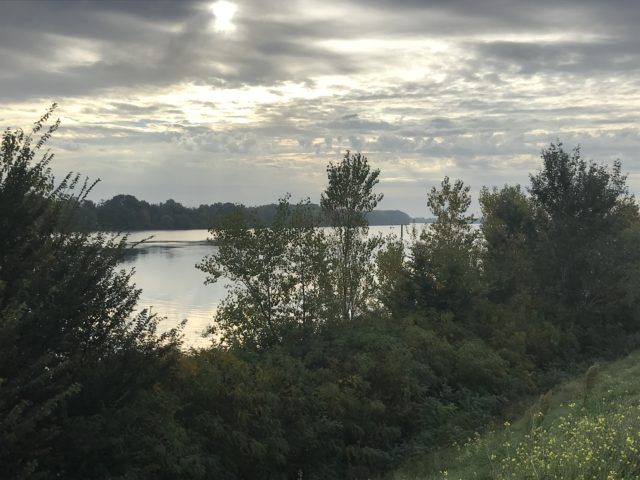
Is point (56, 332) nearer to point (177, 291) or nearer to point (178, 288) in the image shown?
point (177, 291)

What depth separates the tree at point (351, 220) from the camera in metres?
31.9

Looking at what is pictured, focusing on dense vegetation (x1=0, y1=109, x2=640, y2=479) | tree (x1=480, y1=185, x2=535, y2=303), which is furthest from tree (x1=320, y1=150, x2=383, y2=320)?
tree (x1=480, y1=185, x2=535, y2=303)

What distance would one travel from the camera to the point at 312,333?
24656 millimetres

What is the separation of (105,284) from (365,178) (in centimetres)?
2089

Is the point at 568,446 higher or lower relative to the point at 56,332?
lower

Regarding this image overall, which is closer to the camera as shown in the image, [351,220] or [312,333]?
[312,333]

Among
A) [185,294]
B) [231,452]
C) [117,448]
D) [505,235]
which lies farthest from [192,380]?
[185,294]

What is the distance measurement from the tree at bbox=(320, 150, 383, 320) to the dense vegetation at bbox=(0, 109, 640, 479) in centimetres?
10

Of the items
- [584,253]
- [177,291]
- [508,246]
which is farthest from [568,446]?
[177,291]

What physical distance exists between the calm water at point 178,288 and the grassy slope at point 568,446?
40.9 ft

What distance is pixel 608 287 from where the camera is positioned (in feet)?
118

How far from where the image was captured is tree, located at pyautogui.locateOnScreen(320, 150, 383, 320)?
31922mm

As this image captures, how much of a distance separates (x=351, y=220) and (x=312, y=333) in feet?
30.1

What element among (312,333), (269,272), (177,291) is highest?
(269,272)
